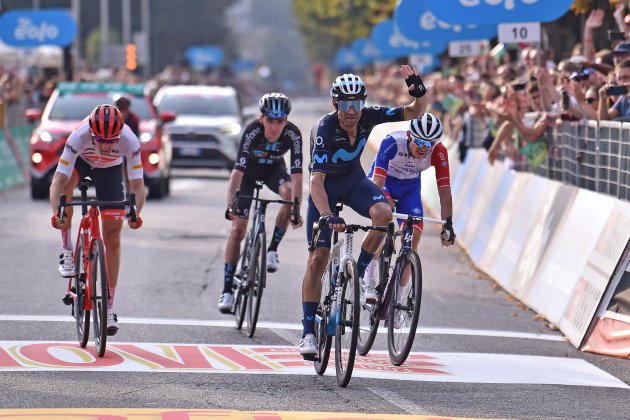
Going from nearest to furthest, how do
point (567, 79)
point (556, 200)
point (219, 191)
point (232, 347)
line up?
point (232, 347)
point (556, 200)
point (567, 79)
point (219, 191)

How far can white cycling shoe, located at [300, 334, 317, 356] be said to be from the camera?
9727mm

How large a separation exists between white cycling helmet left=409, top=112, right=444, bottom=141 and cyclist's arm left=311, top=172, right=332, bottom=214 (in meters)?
1.02

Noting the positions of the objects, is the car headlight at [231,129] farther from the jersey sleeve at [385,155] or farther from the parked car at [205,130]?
the jersey sleeve at [385,155]

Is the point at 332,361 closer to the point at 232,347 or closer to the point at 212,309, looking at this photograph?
the point at 232,347

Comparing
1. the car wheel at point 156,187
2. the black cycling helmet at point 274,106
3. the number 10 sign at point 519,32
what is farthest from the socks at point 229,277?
the car wheel at point 156,187

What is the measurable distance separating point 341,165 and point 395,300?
963 millimetres

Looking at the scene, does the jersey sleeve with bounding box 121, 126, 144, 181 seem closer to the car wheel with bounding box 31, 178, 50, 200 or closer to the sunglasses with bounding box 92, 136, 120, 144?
the sunglasses with bounding box 92, 136, 120, 144

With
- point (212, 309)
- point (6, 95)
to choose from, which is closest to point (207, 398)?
point (212, 309)

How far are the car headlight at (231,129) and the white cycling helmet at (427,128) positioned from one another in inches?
764

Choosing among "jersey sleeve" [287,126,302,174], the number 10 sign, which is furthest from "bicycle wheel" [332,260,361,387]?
the number 10 sign

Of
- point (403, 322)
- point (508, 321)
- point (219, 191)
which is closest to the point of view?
point (403, 322)

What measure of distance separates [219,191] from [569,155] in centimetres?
1372

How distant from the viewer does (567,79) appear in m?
15.0

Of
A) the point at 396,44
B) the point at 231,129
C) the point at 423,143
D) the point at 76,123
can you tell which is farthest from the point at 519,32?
Result: the point at 396,44
